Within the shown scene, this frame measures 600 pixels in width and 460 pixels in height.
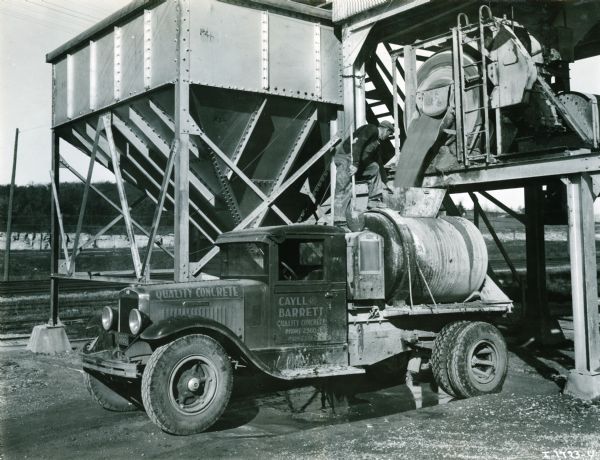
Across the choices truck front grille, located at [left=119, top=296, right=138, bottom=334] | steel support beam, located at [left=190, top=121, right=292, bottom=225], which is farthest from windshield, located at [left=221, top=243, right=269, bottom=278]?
steel support beam, located at [left=190, top=121, right=292, bottom=225]

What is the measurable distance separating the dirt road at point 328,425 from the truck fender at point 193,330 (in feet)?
2.58

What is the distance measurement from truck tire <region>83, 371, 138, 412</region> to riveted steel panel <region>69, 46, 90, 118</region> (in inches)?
245

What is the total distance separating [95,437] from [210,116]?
526cm

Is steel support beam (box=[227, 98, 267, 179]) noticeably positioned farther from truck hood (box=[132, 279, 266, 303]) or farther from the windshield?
truck hood (box=[132, 279, 266, 303])

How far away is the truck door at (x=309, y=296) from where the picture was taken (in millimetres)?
7238

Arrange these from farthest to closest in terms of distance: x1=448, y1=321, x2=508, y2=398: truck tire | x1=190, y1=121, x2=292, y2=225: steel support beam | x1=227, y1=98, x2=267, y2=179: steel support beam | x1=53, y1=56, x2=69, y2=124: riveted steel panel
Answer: x1=53, y1=56, x2=69, y2=124: riveted steel panel
x1=227, y1=98, x2=267, y2=179: steel support beam
x1=190, y1=121, x2=292, y2=225: steel support beam
x1=448, y1=321, x2=508, y2=398: truck tire

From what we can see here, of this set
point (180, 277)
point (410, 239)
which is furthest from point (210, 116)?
point (410, 239)

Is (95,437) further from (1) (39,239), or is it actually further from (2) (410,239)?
(1) (39,239)

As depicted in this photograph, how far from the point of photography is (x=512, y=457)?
540cm

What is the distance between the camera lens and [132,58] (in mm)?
10484

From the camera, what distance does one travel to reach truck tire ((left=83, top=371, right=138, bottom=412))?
7.36 meters

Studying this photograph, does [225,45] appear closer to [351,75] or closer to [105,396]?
[351,75]

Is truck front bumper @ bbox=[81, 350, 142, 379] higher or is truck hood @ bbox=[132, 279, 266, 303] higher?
truck hood @ bbox=[132, 279, 266, 303]

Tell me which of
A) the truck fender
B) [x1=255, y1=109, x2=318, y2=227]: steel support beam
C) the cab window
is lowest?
the truck fender
